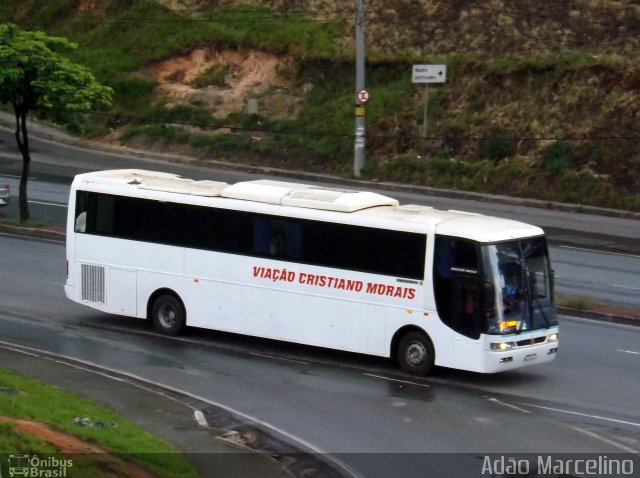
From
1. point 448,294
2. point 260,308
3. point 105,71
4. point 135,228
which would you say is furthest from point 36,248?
point 105,71

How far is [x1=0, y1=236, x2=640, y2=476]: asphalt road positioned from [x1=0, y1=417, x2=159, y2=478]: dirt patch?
2879 millimetres

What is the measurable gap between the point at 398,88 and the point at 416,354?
26810mm

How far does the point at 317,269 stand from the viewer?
60.2 ft

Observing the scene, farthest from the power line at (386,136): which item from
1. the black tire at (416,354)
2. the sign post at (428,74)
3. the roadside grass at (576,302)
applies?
the black tire at (416,354)

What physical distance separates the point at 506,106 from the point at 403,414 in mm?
26812

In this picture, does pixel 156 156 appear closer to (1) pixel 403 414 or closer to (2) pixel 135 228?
(2) pixel 135 228

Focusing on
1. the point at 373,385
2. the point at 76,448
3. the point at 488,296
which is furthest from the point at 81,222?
the point at 76,448

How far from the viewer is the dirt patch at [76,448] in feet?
36.3

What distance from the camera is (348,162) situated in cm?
4159

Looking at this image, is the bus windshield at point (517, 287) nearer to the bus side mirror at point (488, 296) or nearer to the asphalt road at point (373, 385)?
the bus side mirror at point (488, 296)

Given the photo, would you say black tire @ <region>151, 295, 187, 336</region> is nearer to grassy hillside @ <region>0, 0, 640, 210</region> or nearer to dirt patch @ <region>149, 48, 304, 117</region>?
grassy hillside @ <region>0, 0, 640, 210</region>

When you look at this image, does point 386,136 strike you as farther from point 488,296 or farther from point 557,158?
point 488,296

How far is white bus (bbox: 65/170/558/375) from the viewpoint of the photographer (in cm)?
1692

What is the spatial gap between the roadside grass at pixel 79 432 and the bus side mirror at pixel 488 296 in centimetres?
570
